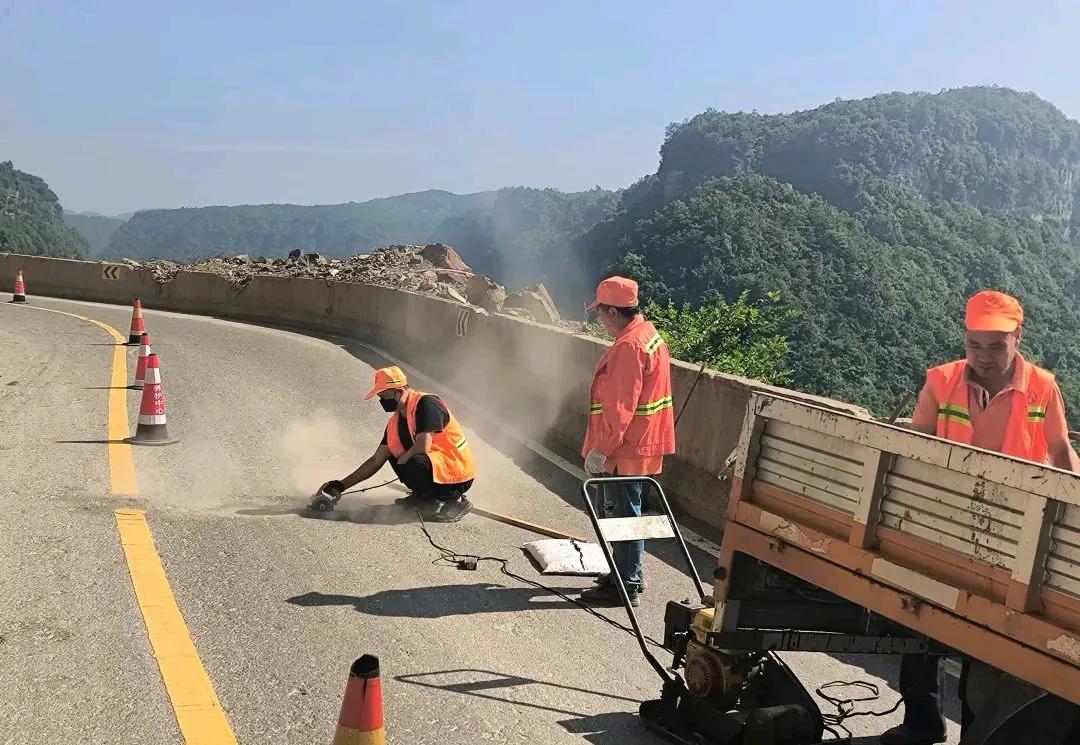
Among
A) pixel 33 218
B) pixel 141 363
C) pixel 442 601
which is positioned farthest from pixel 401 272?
pixel 33 218

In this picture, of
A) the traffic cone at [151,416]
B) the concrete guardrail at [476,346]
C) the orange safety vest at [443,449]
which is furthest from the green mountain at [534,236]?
the orange safety vest at [443,449]

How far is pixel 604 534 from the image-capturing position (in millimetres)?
4824

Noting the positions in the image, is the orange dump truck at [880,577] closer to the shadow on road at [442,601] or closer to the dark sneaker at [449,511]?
the shadow on road at [442,601]

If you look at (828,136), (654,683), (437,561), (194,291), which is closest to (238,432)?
(437,561)

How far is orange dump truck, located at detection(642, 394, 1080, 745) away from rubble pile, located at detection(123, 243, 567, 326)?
54.9 ft

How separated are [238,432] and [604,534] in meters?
6.43

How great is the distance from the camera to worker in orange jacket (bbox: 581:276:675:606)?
19.9ft

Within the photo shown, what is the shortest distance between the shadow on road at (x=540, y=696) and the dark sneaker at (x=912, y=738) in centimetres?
94

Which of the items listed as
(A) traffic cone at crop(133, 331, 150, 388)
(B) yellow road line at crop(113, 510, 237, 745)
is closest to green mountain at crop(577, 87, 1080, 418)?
(A) traffic cone at crop(133, 331, 150, 388)

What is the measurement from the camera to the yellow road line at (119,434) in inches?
313

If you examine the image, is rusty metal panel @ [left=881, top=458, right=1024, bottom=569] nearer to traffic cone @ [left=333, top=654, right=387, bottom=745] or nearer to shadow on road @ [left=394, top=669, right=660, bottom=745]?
shadow on road @ [left=394, top=669, right=660, bottom=745]

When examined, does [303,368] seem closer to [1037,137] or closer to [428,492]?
[428,492]

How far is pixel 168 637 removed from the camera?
4891mm

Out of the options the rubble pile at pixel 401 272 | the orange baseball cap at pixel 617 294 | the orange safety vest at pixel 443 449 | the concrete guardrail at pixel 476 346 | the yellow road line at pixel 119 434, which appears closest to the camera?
the orange baseball cap at pixel 617 294
